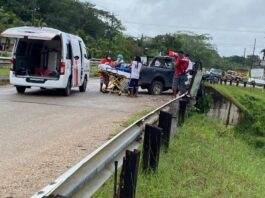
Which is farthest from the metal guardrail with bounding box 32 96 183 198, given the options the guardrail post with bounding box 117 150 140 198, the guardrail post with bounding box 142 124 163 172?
the guardrail post with bounding box 142 124 163 172

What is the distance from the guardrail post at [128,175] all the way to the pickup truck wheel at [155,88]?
635 inches

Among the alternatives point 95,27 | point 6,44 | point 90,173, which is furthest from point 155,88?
point 95,27

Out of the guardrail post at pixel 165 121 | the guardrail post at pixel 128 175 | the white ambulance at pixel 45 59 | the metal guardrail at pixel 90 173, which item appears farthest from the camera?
the white ambulance at pixel 45 59

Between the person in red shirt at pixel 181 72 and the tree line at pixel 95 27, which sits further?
the tree line at pixel 95 27

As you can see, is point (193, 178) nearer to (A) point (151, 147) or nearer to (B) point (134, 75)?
(A) point (151, 147)

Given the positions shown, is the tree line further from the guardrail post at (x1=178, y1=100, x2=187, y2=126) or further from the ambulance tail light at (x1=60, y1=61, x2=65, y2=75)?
the guardrail post at (x1=178, y1=100, x2=187, y2=126)

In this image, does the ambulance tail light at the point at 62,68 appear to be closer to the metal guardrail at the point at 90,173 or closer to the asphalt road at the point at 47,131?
the asphalt road at the point at 47,131

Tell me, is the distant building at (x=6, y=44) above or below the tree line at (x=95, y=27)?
below

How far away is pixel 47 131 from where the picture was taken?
31.6 ft

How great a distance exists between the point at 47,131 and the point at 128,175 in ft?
17.0

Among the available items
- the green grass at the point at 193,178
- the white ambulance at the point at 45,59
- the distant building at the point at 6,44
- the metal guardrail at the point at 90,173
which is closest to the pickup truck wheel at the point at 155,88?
the white ambulance at the point at 45,59

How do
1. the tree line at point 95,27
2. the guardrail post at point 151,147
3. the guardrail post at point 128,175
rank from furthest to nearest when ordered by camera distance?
the tree line at point 95,27 < the guardrail post at point 151,147 < the guardrail post at point 128,175

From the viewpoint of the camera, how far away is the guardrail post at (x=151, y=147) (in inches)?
253

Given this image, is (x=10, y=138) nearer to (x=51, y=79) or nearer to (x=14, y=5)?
(x=51, y=79)
